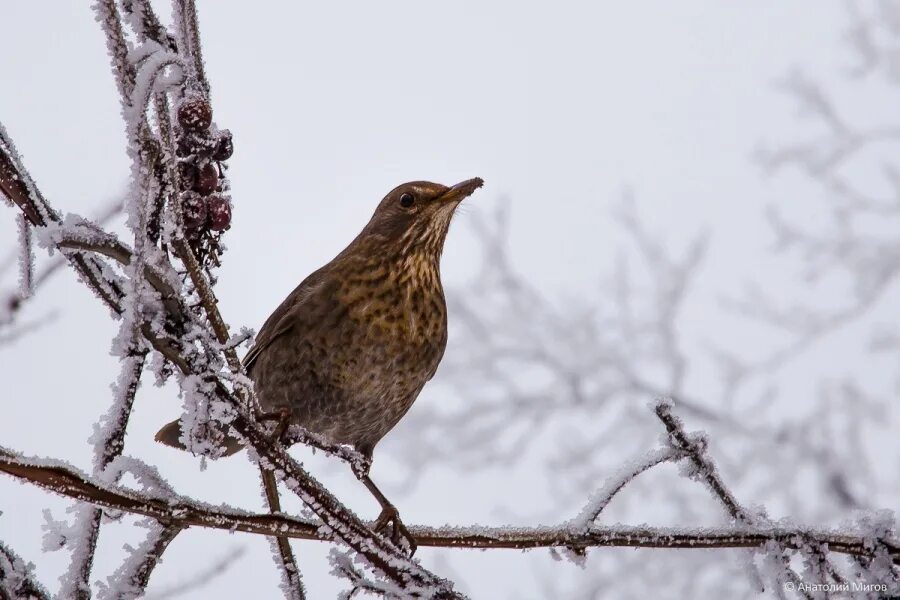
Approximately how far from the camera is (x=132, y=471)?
3.84 feet

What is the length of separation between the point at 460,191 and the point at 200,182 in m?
1.72

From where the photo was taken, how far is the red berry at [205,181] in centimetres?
160

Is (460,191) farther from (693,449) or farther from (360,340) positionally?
(693,449)

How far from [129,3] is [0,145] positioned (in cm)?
20

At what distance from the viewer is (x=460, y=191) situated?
3.26 m

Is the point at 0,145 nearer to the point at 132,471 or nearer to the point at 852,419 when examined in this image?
the point at 132,471

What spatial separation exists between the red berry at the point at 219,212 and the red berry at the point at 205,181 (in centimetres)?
1

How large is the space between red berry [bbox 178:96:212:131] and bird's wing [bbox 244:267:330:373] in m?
1.54

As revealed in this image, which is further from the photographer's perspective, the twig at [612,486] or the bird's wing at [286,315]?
the bird's wing at [286,315]

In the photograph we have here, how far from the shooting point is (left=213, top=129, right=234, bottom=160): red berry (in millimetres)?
1642

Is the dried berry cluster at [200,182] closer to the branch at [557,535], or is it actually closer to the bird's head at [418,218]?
the branch at [557,535]

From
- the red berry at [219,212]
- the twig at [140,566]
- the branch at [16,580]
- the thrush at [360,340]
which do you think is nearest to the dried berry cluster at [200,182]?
the red berry at [219,212]

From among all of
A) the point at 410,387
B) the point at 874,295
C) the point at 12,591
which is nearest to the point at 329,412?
the point at 410,387

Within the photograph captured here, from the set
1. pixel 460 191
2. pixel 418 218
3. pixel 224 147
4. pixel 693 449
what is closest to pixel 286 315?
pixel 418 218
